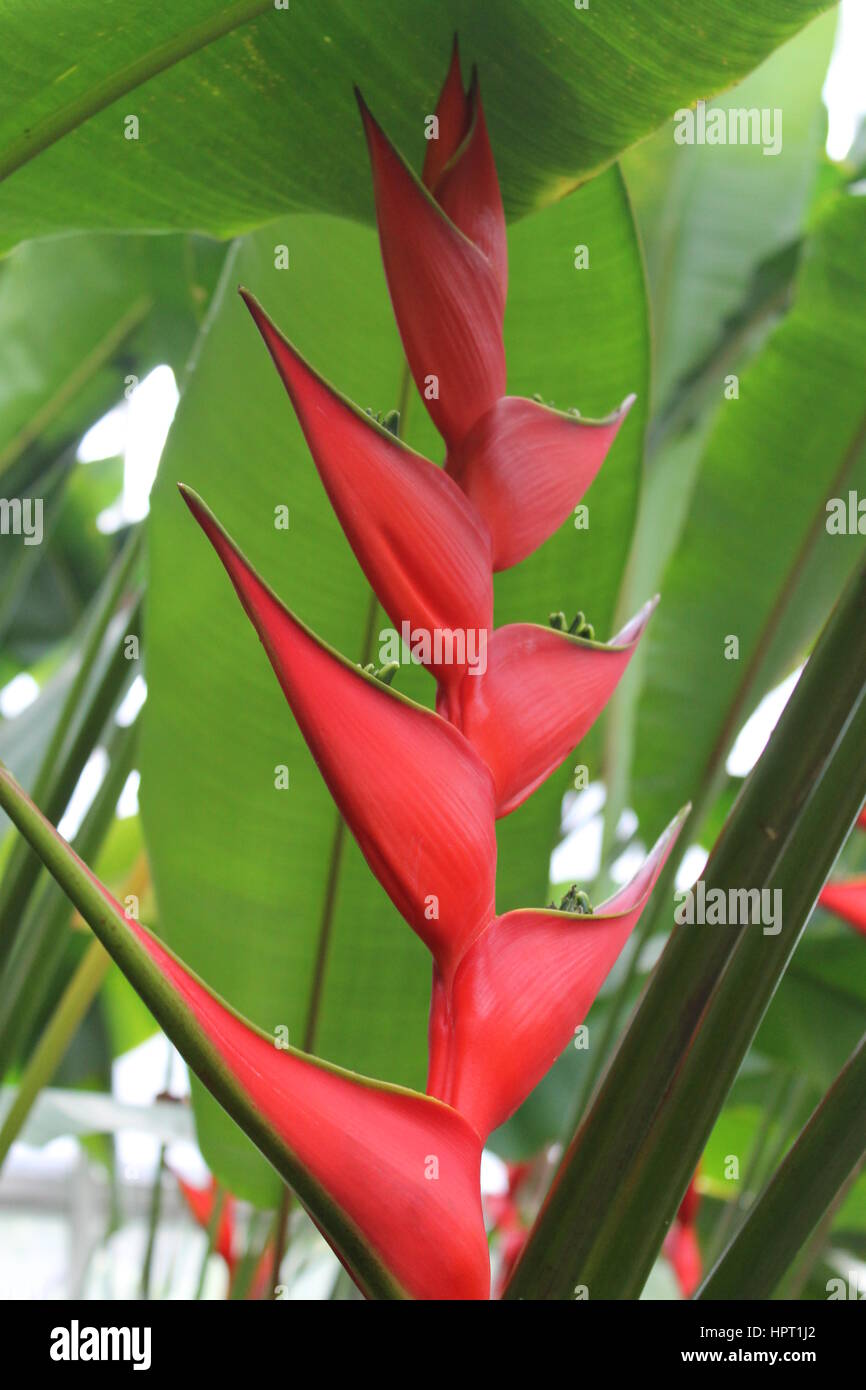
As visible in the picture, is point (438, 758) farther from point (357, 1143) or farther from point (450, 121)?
point (450, 121)

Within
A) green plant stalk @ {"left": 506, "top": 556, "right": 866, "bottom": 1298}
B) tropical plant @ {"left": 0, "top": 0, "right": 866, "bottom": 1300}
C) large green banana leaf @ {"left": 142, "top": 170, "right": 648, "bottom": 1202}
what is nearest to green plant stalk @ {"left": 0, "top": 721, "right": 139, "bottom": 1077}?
tropical plant @ {"left": 0, "top": 0, "right": 866, "bottom": 1300}

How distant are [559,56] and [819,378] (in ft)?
1.29

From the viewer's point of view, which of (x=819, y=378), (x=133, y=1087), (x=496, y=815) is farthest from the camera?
(x=133, y=1087)

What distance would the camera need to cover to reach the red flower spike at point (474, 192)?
343mm

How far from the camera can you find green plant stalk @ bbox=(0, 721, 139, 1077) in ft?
1.97

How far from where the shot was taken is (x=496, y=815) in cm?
31

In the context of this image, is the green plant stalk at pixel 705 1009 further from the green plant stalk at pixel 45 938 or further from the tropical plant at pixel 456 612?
the green plant stalk at pixel 45 938

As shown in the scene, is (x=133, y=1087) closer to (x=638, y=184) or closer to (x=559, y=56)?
(x=638, y=184)

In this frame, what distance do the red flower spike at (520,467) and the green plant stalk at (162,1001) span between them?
0.15m

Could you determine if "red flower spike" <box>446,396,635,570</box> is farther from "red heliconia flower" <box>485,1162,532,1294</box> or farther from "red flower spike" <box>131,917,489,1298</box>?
"red heliconia flower" <box>485,1162,532,1294</box>

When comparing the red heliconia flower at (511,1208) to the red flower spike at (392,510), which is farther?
the red heliconia flower at (511,1208)

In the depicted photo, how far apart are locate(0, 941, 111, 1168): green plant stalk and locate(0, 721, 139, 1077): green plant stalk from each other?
2 centimetres

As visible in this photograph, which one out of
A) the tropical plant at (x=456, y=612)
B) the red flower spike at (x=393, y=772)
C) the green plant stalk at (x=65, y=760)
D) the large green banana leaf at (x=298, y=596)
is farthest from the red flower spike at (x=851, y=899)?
the green plant stalk at (x=65, y=760)
